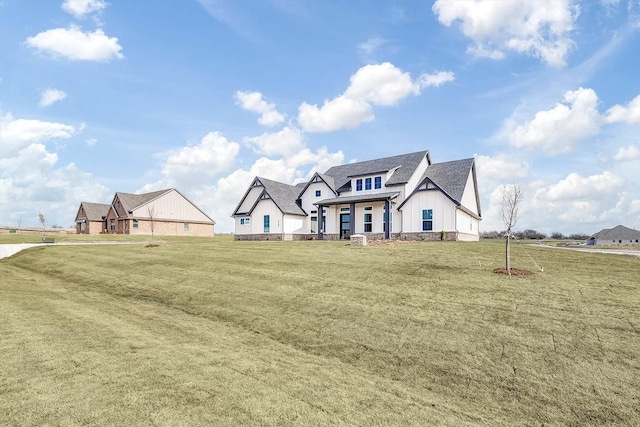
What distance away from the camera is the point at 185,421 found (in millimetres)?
4832

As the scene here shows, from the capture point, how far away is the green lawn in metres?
5.48

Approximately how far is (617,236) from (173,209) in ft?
301

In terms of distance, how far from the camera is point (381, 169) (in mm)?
34469

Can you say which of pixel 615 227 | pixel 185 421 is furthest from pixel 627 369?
pixel 615 227

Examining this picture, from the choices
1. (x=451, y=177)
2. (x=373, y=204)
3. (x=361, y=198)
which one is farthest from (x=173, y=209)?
(x=451, y=177)

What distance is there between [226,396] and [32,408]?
2736 millimetres

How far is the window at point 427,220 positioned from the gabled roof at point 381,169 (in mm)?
3793

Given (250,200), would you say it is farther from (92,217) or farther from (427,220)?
(92,217)

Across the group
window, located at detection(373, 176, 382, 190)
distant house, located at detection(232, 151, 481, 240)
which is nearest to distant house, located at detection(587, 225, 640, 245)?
distant house, located at detection(232, 151, 481, 240)

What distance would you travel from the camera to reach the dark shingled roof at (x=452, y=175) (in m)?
29.6

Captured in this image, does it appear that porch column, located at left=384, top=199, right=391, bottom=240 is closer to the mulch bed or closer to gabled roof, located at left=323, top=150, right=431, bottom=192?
gabled roof, located at left=323, top=150, right=431, bottom=192

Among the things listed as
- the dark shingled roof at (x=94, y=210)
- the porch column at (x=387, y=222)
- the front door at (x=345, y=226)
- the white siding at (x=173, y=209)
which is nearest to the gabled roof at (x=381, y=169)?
the porch column at (x=387, y=222)

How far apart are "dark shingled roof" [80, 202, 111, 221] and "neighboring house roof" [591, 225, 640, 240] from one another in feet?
343

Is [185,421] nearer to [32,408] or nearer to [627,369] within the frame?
[32,408]
